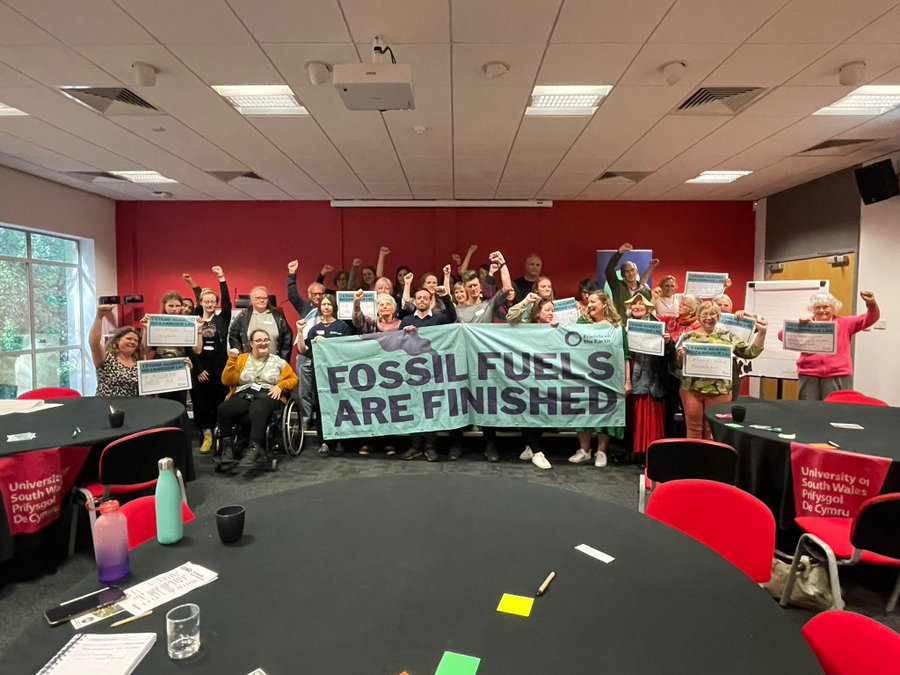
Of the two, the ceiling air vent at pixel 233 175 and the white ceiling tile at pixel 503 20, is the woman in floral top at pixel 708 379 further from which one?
the ceiling air vent at pixel 233 175

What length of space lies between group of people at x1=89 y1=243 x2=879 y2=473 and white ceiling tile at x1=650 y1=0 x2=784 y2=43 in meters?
1.84

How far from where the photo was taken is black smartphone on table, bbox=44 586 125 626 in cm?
106

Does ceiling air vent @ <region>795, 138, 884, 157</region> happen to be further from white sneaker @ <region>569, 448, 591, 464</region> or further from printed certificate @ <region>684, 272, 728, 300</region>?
white sneaker @ <region>569, 448, 591, 464</region>

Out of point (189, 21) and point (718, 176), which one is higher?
point (718, 176)

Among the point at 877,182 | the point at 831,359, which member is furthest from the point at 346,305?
the point at 877,182

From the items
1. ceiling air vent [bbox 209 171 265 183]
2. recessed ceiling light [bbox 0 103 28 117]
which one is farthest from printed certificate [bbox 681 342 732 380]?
recessed ceiling light [bbox 0 103 28 117]

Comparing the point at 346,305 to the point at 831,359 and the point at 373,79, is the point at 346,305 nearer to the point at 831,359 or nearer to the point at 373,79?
the point at 373,79

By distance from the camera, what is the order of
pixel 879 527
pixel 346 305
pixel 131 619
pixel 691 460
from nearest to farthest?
pixel 131 619 → pixel 879 527 → pixel 691 460 → pixel 346 305

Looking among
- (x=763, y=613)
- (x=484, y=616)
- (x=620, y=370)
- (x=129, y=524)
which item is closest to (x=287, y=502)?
(x=129, y=524)

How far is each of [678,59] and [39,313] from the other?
7610 millimetres

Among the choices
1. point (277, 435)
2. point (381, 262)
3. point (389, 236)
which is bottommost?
point (277, 435)

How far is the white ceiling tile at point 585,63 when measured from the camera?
2.99m

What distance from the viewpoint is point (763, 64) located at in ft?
10.5

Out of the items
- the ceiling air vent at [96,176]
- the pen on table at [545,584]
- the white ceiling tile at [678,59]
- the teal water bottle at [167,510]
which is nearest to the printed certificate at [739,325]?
the white ceiling tile at [678,59]
